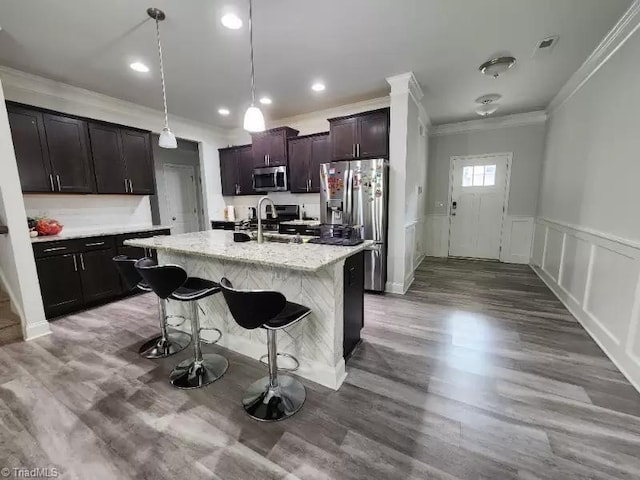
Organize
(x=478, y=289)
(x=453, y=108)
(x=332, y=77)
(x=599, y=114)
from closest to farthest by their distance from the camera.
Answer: (x=599, y=114) < (x=332, y=77) < (x=478, y=289) < (x=453, y=108)

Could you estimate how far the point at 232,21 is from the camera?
2.22m

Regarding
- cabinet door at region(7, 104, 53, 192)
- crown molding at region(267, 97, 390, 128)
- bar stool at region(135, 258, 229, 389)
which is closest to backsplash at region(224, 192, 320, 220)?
crown molding at region(267, 97, 390, 128)

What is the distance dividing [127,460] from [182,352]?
3.45 ft

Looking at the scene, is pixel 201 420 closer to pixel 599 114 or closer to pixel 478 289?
pixel 478 289

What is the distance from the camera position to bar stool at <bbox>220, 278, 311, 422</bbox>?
1452 mm

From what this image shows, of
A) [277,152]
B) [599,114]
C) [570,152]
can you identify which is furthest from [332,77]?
[570,152]

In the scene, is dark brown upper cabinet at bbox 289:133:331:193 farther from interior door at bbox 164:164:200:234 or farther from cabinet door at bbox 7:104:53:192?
cabinet door at bbox 7:104:53:192

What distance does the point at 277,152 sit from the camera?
481 centimetres

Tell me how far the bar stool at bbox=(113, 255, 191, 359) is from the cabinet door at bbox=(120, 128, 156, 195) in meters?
2.13

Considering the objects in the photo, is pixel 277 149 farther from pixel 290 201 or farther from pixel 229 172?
pixel 229 172

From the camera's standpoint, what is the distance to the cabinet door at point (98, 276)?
10.9 feet

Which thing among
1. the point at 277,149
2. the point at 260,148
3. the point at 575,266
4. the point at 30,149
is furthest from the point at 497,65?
the point at 30,149

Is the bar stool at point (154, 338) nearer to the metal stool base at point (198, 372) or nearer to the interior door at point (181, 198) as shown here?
the metal stool base at point (198, 372)

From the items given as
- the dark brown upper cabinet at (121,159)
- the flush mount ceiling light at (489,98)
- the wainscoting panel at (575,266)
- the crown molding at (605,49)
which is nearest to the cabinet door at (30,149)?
the dark brown upper cabinet at (121,159)
